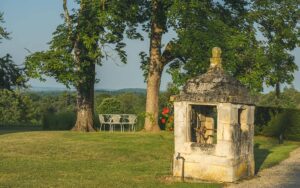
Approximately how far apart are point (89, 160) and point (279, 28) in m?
17.7

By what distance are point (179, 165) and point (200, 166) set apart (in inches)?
23.3

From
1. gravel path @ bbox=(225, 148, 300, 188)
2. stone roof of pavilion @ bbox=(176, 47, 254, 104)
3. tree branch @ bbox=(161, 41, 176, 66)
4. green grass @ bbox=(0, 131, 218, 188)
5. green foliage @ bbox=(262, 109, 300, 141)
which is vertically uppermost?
tree branch @ bbox=(161, 41, 176, 66)

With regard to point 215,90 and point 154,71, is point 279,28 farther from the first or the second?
point 215,90

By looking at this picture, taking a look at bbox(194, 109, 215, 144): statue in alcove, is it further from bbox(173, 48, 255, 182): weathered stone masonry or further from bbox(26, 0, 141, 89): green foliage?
bbox(26, 0, 141, 89): green foliage

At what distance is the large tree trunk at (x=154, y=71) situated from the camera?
91.8 feet

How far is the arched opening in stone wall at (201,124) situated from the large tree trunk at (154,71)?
12.5 m

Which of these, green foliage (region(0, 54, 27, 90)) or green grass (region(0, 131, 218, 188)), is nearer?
green grass (region(0, 131, 218, 188))

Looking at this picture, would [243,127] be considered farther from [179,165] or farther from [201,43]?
[201,43]

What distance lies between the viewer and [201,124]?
49.8 feet

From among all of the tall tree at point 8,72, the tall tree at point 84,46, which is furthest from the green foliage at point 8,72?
the tall tree at point 84,46

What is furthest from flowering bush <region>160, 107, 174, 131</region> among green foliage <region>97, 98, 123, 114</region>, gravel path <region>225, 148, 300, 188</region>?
green foliage <region>97, 98, 123, 114</region>

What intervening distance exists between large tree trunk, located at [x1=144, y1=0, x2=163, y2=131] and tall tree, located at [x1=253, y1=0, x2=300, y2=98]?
585 cm

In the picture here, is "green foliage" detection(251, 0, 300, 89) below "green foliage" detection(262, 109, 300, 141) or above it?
above

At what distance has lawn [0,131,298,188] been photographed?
12414 mm
